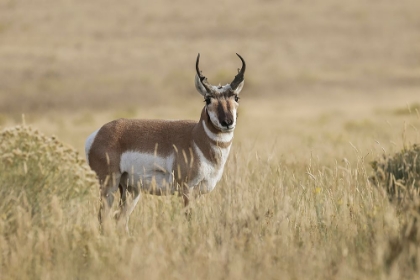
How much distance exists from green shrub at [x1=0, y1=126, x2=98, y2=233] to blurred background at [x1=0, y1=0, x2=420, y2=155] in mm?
23501

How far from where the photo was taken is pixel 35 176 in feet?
18.7

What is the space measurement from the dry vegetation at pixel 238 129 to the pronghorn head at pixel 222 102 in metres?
0.35

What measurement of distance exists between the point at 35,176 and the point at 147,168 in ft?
6.25

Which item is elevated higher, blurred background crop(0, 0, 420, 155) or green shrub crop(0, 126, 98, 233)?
blurred background crop(0, 0, 420, 155)

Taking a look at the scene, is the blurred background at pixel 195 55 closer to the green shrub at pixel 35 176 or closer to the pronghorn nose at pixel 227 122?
the pronghorn nose at pixel 227 122

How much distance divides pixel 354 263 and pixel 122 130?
341cm

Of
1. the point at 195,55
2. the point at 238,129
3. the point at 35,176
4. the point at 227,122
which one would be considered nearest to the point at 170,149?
the point at 227,122

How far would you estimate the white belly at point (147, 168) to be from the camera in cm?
738

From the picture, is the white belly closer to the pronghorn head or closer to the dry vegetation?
the dry vegetation

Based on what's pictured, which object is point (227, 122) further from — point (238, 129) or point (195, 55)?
point (195, 55)

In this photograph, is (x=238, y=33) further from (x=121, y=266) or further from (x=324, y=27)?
(x=121, y=266)

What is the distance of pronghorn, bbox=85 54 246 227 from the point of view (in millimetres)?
7113

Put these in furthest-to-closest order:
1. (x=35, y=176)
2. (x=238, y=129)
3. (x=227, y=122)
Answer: (x=238, y=129) → (x=227, y=122) → (x=35, y=176)

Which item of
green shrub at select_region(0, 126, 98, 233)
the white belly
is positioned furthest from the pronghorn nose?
green shrub at select_region(0, 126, 98, 233)
